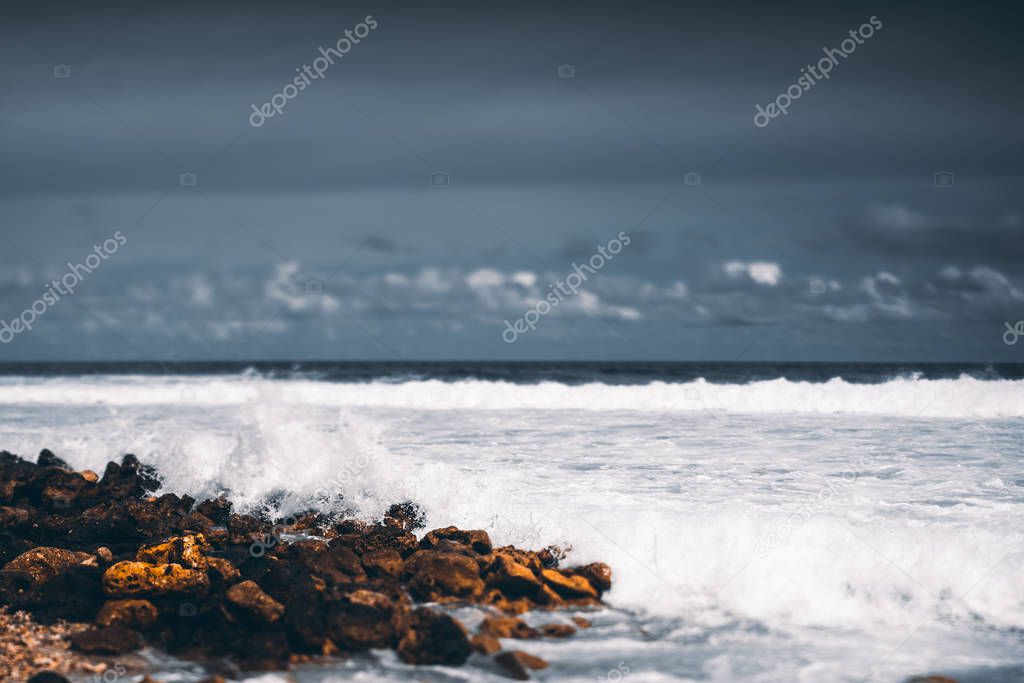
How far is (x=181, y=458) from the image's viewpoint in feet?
44.9

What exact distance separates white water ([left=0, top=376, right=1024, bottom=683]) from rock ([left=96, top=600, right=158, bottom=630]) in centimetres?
162

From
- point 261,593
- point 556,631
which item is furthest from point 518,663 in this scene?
point 261,593

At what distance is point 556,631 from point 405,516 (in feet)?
12.8

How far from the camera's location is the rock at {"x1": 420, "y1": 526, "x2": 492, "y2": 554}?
875cm

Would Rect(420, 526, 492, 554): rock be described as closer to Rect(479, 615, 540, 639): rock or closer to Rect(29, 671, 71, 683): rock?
Rect(479, 615, 540, 639): rock

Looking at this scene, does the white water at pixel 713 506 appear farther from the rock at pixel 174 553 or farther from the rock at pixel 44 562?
the rock at pixel 44 562

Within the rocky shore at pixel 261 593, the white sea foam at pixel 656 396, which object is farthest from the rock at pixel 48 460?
the rocky shore at pixel 261 593

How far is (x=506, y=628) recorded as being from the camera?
267 inches

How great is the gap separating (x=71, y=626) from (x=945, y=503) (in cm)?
1020

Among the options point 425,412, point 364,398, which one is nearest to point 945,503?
point 425,412

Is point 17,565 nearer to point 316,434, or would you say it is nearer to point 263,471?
point 263,471

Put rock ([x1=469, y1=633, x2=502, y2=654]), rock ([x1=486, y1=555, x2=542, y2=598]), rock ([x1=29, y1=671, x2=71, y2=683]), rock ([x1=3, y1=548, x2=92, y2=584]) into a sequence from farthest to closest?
rock ([x1=3, y1=548, x2=92, y2=584]) < rock ([x1=486, y1=555, x2=542, y2=598]) < rock ([x1=469, y1=633, x2=502, y2=654]) < rock ([x1=29, y1=671, x2=71, y2=683])

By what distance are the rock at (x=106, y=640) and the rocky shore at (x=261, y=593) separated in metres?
0.01

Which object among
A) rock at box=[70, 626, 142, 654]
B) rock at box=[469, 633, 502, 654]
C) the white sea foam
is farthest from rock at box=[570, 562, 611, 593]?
the white sea foam
